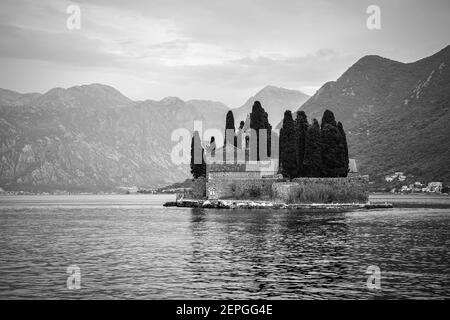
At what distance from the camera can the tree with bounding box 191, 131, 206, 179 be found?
106m

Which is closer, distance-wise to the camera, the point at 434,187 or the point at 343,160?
the point at 343,160

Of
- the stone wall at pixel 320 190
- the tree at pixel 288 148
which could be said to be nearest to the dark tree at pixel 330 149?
the stone wall at pixel 320 190

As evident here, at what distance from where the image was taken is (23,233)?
54.8m

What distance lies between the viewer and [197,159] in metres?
106

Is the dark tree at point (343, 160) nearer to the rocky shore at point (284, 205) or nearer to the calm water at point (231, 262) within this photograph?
the rocky shore at point (284, 205)

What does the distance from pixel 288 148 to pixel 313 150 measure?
3831 millimetres

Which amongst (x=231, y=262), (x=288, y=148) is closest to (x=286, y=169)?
(x=288, y=148)

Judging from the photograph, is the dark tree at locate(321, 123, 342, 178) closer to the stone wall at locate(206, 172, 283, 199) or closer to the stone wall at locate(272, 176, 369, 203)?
the stone wall at locate(272, 176, 369, 203)

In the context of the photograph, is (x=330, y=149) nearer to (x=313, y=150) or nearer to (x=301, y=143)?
(x=313, y=150)

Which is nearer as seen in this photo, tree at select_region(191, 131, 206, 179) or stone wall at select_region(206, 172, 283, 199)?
stone wall at select_region(206, 172, 283, 199)

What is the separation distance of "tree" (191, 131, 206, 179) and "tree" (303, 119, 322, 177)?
24535 mm

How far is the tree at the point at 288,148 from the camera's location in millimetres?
87438

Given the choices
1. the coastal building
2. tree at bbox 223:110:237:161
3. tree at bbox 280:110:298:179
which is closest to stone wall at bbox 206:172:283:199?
tree at bbox 223:110:237:161

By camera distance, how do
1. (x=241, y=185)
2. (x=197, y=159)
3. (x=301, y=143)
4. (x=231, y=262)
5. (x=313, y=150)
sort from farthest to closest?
(x=197, y=159) < (x=241, y=185) < (x=301, y=143) < (x=313, y=150) < (x=231, y=262)
